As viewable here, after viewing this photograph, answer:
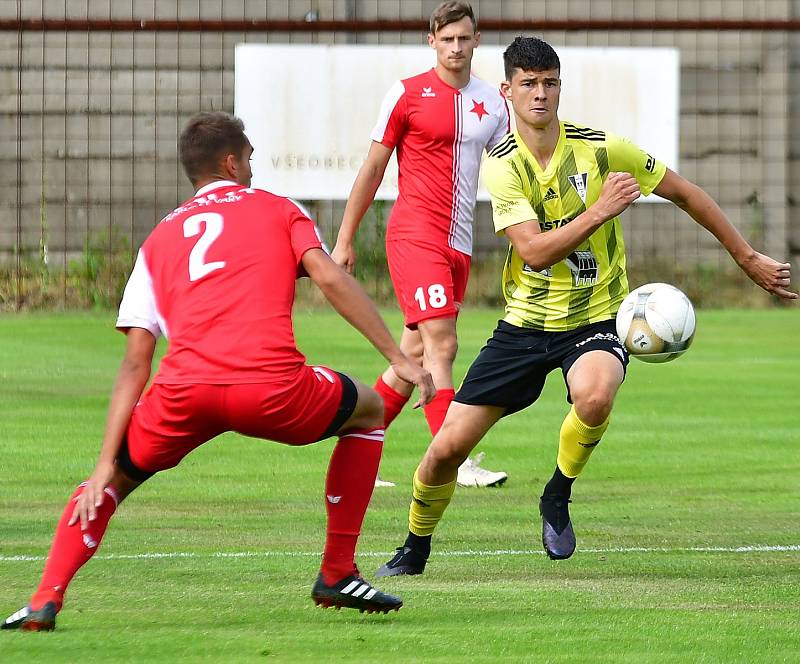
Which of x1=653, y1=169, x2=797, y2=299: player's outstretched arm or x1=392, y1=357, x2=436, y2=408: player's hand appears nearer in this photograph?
x1=392, y1=357, x2=436, y2=408: player's hand

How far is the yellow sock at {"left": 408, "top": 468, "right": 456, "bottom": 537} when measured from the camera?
639 centimetres

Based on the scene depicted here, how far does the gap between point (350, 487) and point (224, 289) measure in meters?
0.74

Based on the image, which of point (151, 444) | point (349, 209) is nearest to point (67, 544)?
point (151, 444)

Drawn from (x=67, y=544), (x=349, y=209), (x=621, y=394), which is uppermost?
(x=349, y=209)

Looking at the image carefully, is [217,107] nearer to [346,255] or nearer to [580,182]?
[346,255]

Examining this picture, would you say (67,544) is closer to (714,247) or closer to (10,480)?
(10,480)

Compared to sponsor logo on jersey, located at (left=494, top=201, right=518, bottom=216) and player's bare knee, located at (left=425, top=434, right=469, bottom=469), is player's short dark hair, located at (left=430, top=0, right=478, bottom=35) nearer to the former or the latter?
sponsor logo on jersey, located at (left=494, top=201, right=518, bottom=216)

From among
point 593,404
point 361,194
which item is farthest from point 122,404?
point 361,194

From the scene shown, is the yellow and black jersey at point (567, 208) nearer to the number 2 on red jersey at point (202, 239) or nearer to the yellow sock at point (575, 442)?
the yellow sock at point (575, 442)

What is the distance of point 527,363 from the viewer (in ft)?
21.4

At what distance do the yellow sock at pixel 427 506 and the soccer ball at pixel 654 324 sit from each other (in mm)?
852

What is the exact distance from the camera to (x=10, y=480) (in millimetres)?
A: 8984

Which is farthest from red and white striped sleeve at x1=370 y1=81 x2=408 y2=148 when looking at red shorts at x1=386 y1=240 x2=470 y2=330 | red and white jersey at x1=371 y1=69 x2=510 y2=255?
red shorts at x1=386 y1=240 x2=470 y2=330

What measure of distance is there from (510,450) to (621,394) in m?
2.94
